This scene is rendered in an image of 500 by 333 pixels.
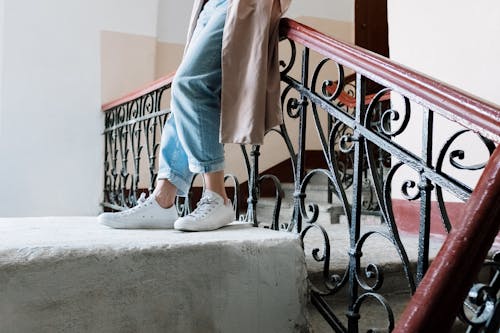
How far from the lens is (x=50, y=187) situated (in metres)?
4.20

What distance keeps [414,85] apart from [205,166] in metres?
0.81

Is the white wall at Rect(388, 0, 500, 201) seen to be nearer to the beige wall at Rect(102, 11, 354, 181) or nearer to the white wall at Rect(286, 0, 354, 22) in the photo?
the beige wall at Rect(102, 11, 354, 181)

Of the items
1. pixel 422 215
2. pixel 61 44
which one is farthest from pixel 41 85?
pixel 422 215

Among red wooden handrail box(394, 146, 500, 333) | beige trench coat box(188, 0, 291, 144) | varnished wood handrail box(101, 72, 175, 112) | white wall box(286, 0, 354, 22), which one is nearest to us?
red wooden handrail box(394, 146, 500, 333)

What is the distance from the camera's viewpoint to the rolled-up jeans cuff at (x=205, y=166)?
1805 millimetres

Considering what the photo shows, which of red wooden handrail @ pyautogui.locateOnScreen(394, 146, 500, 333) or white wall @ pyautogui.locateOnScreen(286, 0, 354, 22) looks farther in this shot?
white wall @ pyautogui.locateOnScreen(286, 0, 354, 22)

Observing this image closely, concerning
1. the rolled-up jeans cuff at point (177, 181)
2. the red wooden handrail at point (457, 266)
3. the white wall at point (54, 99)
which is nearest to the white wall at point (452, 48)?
the rolled-up jeans cuff at point (177, 181)

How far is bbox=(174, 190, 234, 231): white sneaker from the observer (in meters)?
1.76

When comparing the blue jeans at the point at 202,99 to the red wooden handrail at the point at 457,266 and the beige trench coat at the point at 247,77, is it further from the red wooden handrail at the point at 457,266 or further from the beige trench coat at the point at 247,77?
the red wooden handrail at the point at 457,266

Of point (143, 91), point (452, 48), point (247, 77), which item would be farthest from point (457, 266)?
point (143, 91)

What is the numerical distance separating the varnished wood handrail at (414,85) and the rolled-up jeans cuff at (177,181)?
2.15ft

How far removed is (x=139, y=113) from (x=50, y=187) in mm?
1270

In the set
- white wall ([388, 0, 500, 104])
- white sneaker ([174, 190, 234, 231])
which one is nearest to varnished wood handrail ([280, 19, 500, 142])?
white sneaker ([174, 190, 234, 231])

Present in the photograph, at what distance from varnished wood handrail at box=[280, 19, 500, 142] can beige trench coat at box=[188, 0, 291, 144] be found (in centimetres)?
13
